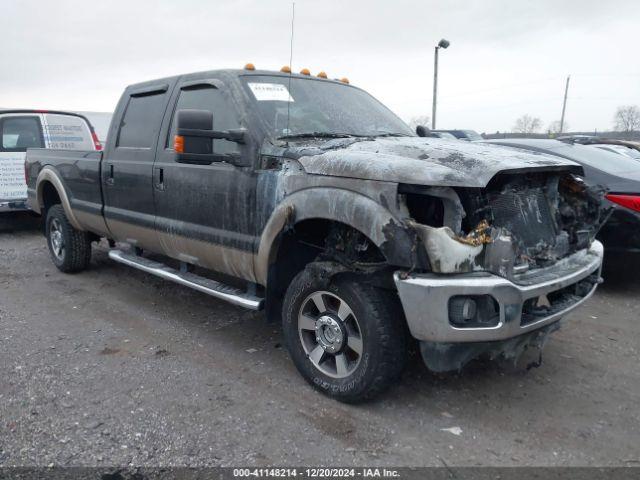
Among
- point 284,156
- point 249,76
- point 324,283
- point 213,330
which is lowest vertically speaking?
point 213,330

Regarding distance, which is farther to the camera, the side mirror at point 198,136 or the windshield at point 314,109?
the windshield at point 314,109

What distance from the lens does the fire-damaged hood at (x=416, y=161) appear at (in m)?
2.81

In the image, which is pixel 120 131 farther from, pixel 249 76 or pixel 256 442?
pixel 256 442

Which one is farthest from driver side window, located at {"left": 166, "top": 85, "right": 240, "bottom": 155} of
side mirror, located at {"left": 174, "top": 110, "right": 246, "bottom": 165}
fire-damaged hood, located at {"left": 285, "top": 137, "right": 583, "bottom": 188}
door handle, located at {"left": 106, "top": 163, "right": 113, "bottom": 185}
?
door handle, located at {"left": 106, "top": 163, "right": 113, "bottom": 185}

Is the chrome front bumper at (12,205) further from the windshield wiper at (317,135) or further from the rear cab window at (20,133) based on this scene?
the windshield wiper at (317,135)

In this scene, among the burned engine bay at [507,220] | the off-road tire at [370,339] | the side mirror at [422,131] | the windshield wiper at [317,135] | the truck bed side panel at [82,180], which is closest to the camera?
the burned engine bay at [507,220]

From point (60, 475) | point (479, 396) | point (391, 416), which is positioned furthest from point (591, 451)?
point (60, 475)

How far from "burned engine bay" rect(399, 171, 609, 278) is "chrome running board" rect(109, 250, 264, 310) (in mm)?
1401

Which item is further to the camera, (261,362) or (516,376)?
(261,362)

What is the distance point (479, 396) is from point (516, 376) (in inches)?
16.3

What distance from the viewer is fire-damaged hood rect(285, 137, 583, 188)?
2.81m

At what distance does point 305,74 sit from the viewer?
4.63 metres

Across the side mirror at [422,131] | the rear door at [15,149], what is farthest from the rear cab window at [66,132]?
the side mirror at [422,131]

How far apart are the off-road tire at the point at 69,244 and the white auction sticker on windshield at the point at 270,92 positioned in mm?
3278
